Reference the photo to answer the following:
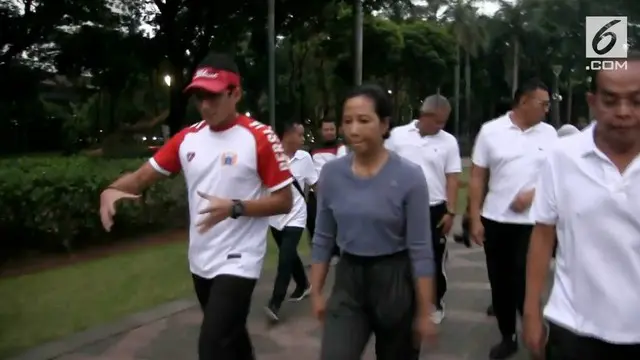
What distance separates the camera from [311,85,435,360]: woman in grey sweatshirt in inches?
149

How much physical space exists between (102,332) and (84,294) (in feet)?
6.33

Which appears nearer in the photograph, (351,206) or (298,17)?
(351,206)

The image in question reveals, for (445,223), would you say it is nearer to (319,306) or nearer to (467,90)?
(319,306)

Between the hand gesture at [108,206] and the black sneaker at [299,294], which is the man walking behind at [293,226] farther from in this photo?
the hand gesture at [108,206]

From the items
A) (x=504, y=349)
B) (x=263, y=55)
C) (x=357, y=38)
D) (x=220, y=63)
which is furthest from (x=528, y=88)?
(x=263, y=55)

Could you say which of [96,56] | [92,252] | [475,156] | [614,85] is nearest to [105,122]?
[96,56]

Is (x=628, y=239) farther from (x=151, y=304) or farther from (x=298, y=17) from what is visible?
(x=298, y=17)

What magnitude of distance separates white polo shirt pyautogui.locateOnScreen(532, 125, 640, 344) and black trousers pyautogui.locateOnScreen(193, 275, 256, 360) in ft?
5.39

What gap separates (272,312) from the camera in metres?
7.55

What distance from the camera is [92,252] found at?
11984 mm

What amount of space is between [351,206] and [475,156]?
275 centimetres

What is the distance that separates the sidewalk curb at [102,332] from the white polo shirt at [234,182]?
2605 millimetres

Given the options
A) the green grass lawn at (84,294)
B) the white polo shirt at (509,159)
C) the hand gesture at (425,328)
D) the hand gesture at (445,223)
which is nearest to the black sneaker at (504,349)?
the white polo shirt at (509,159)

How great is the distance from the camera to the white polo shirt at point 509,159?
6.13m
